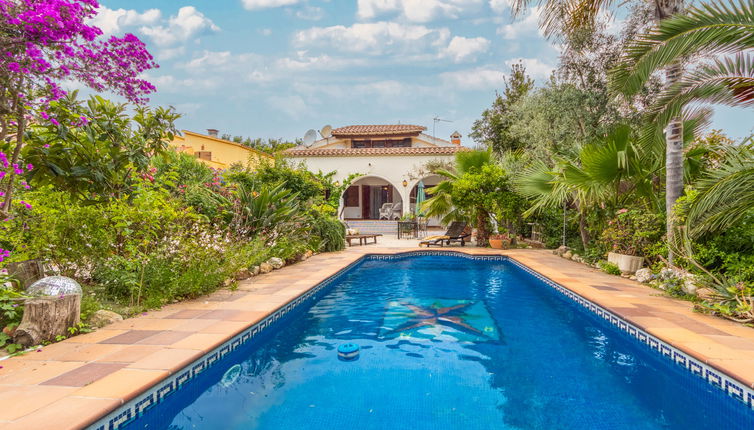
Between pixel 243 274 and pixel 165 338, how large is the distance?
333 cm

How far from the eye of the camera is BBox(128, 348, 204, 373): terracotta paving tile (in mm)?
3104

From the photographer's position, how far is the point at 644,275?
6.79 m

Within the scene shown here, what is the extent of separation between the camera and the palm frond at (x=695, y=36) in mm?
4391

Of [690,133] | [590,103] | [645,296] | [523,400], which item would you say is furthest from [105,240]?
[590,103]

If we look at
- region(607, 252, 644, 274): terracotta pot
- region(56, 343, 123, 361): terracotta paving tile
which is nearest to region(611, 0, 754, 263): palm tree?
region(607, 252, 644, 274): terracotta pot

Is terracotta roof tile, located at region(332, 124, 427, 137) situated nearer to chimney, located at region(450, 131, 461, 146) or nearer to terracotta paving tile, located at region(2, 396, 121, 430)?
chimney, located at region(450, 131, 461, 146)

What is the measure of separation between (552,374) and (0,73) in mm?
5500

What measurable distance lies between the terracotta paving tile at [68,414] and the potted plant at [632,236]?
24.7ft

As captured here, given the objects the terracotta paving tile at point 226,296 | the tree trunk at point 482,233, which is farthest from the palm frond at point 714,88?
the tree trunk at point 482,233

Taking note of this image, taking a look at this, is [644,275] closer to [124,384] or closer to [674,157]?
[674,157]

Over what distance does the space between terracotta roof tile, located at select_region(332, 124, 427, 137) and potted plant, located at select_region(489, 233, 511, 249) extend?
12220 mm

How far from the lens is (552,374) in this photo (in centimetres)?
385

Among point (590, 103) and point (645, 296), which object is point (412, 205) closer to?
point (590, 103)

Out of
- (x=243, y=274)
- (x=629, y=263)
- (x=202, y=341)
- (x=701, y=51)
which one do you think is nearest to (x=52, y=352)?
(x=202, y=341)
